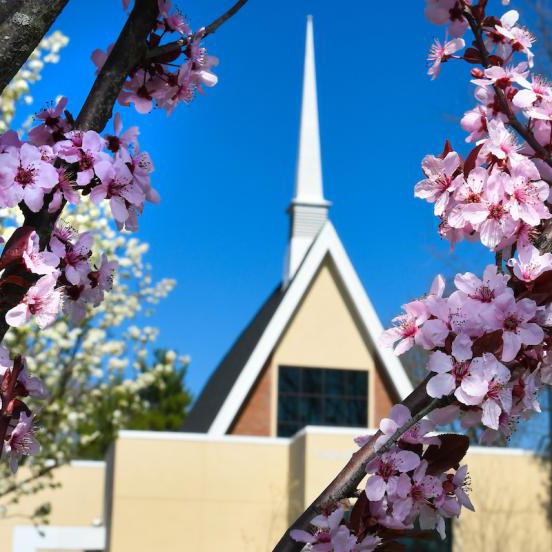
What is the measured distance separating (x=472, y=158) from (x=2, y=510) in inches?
400

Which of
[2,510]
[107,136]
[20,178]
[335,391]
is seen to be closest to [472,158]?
[107,136]

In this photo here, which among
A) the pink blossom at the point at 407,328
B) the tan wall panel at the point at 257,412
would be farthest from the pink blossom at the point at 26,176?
the tan wall panel at the point at 257,412

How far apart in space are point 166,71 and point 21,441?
3.14ft

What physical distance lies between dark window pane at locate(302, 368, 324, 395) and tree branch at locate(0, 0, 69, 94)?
14.7m

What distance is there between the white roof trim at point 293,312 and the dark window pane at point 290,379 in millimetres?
623

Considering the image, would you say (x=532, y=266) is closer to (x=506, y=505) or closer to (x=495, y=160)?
(x=495, y=160)

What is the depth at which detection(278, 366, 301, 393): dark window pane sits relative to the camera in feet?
53.3

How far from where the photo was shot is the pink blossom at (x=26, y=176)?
1.78 m

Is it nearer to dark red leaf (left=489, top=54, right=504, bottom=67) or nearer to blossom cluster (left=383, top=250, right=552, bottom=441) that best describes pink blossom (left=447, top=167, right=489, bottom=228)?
blossom cluster (left=383, top=250, right=552, bottom=441)

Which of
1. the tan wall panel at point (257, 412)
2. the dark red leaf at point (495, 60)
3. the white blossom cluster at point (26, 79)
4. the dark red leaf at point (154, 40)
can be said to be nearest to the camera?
the dark red leaf at point (154, 40)

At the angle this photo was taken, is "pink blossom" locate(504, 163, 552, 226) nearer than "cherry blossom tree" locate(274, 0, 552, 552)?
No

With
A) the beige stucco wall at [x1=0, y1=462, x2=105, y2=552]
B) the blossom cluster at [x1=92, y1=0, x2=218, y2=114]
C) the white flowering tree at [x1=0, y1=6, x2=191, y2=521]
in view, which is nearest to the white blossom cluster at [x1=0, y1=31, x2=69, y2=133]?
the white flowering tree at [x1=0, y1=6, x2=191, y2=521]

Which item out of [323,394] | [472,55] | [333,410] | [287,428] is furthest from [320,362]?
[472,55]

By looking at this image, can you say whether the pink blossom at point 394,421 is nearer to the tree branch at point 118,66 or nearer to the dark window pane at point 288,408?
the tree branch at point 118,66
